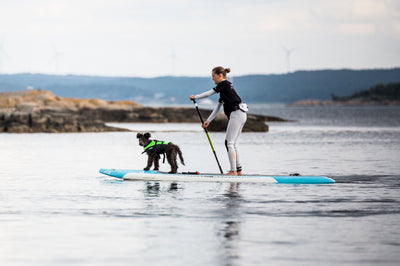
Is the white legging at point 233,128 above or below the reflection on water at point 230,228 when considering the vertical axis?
above

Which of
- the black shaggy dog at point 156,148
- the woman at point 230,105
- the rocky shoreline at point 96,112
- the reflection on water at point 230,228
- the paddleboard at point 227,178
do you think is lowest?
the reflection on water at point 230,228

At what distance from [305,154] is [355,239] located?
69.5 feet

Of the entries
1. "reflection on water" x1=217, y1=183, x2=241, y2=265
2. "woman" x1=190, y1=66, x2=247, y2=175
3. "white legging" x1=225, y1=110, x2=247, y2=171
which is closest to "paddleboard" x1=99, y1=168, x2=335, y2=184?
"white legging" x1=225, y1=110, x2=247, y2=171

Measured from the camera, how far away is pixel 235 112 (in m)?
16.7

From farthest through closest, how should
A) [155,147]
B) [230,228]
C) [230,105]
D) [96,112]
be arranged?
[96,112] → [155,147] → [230,105] → [230,228]

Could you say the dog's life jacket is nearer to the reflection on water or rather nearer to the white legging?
Result: the white legging

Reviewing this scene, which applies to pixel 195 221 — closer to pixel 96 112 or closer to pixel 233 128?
pixel 233 128

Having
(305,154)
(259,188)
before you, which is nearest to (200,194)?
(259,188)

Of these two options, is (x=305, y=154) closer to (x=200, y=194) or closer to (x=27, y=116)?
(x=200, y=194)

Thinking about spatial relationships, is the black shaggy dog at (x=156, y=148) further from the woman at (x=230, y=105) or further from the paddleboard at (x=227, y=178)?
the woman at (x=230, y=105)

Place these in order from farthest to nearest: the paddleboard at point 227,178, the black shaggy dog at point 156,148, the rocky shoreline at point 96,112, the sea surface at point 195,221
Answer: the rocky shoreline at point 96,112 < the black shaggy dog at point 156,148 < the paddleboard at point 227,178 < the sea surface at point 195,221

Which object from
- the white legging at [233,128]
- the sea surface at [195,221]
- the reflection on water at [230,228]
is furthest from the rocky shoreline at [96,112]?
the reflection on water at [230,228]

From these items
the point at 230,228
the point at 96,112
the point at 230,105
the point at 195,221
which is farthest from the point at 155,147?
the point at 96,112

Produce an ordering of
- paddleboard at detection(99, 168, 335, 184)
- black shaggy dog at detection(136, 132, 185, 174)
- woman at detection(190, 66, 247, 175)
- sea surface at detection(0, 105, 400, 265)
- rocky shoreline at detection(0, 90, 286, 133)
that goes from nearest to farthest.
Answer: sea surface at detection(0, 105, 400, 265) → woman at detection(190, 66, 247, 175) → paddleboard at detection(99, 168, 335, 184) → black shaggy dog at detection(136, 132, 185, 174) → rocky shoreline at detection(0, 90, 286, 133)
